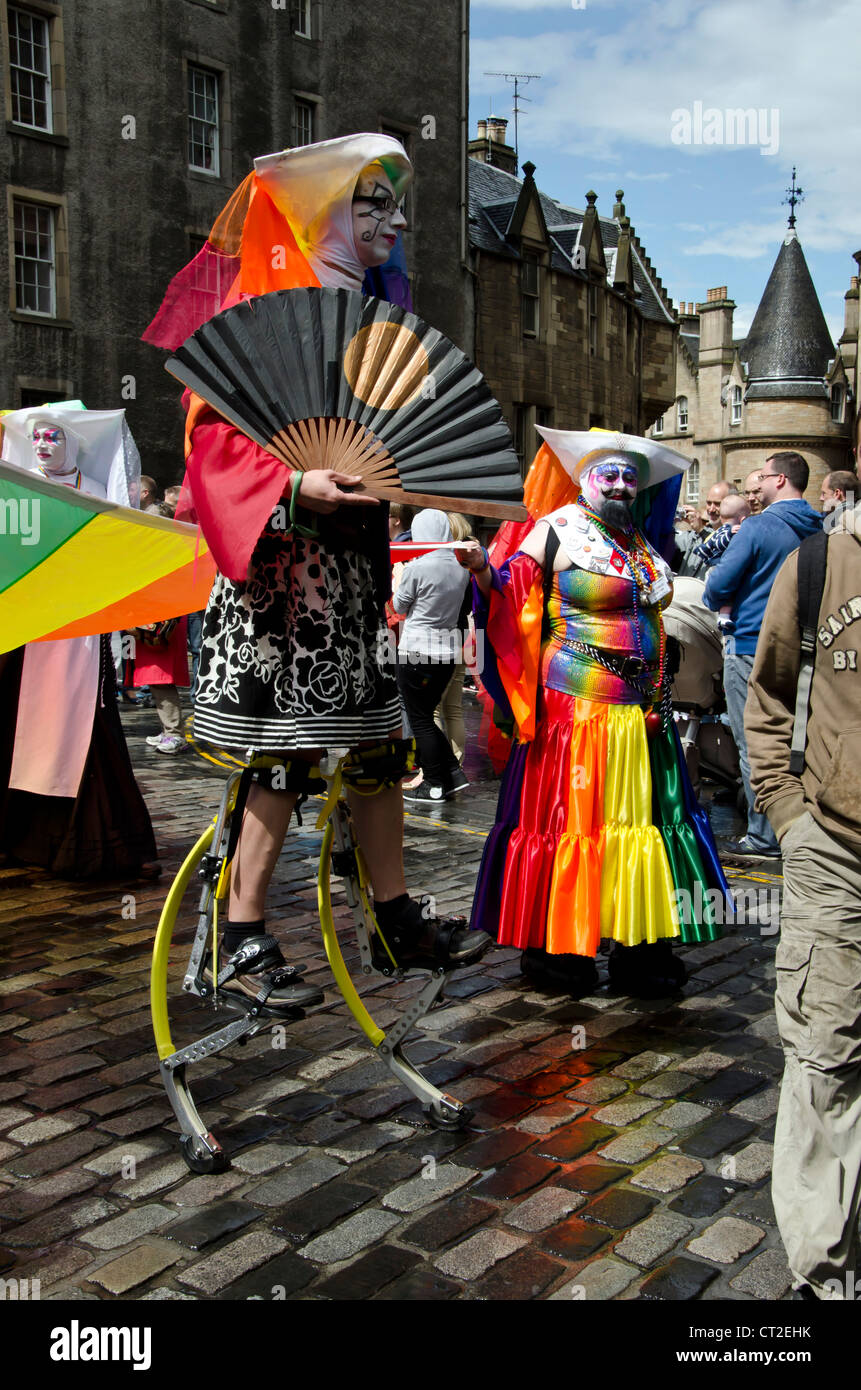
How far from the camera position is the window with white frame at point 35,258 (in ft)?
66.7

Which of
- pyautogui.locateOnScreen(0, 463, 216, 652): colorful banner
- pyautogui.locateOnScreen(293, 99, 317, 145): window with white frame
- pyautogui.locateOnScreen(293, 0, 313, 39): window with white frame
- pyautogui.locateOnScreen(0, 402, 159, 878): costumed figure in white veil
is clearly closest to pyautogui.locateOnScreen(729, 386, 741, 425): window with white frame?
pyautogui.locateOnScreen(293, 99, 317, 145): window with white frame

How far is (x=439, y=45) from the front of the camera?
93.6ft

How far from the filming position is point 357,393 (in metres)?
3.05

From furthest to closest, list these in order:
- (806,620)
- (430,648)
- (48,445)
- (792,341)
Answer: (792,341)
(430,648)
(48,445)
(806,620)

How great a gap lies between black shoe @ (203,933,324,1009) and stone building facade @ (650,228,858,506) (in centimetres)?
5979

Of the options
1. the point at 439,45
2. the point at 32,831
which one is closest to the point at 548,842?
the point at 32,831

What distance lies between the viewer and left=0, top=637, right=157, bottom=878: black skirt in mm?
6141

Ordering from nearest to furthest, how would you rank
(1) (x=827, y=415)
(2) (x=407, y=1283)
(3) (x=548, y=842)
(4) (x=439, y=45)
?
(2) (x=407, y=1283) → (3) (x=548, y=842) → (4) (x=439, y=45) → (1) (x=827, y=415)

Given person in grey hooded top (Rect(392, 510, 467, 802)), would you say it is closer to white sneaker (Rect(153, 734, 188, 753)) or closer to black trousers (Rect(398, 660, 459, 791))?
black trousers (Rect(398, 660, 459, 791))

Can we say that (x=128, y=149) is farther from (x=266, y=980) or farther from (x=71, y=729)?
(x=266, y=980)

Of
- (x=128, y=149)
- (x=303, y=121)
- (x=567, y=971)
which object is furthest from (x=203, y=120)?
(x=567, y=971)

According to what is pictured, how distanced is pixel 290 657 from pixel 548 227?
116 feet

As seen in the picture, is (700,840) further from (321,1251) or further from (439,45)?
(439,45)
